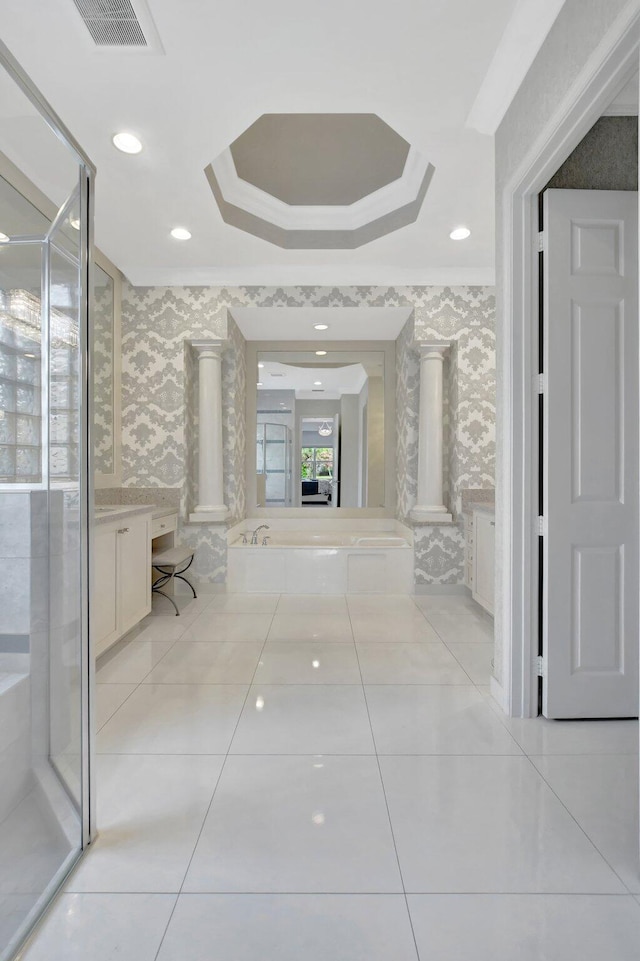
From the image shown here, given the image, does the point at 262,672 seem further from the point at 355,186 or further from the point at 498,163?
the point at 355,186

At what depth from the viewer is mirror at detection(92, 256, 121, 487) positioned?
4352 mm

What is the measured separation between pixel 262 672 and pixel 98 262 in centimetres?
319

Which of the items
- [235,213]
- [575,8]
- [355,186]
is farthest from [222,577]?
[575,8]

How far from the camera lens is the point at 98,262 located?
4258 millimetres

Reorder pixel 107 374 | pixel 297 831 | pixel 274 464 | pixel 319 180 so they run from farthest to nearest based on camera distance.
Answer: pixel 274 464 < pixel 107 374 < pixel 319 180 < pixel 297 831

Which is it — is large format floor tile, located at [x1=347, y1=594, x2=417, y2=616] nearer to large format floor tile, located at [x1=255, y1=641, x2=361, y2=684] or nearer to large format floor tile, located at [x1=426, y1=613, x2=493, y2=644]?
large format floor tile, located at [x1=426, y1=613, x2=493, y2=644]

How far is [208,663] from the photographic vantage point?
3.07 m

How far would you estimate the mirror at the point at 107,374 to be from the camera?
14.3 ft

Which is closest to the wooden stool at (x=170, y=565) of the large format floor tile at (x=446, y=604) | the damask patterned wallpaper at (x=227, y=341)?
the damask patterned wallpaper at (x=227, y=341)

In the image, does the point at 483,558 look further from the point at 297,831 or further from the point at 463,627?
the point at 297,831

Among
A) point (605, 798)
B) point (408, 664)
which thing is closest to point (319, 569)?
point (408, 664)

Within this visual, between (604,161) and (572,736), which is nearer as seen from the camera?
(572,736)

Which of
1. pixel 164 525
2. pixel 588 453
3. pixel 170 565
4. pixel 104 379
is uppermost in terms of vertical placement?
pixel 104 379

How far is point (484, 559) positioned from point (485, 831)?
8.39ft
